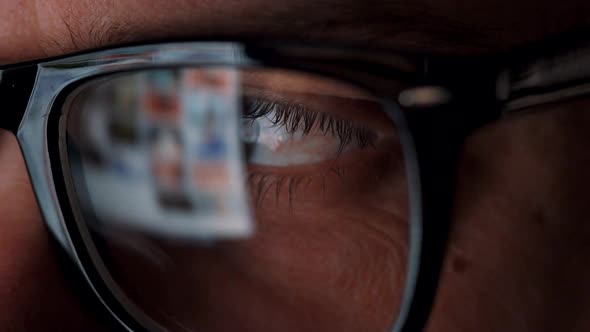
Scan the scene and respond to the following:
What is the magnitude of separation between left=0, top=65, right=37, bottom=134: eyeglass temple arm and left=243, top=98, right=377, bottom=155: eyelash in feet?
1.04

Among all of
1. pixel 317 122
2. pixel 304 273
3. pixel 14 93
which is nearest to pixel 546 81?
pixel 317 122

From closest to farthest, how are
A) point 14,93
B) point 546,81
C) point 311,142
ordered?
point 546,81 < point 311,142 < point 14,93

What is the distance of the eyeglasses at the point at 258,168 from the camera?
1.72 ft

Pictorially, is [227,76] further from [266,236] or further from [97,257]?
[97,257]

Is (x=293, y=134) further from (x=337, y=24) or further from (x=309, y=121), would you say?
(x=337, y=24)

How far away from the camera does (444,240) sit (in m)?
0.55

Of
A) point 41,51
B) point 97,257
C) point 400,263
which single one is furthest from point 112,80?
point 400,263

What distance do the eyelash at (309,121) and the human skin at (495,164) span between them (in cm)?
A: 8

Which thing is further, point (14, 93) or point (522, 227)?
point (14, 93)

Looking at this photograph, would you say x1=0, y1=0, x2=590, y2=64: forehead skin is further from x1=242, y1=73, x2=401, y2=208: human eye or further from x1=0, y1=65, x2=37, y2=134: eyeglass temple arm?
x1=0, y1=65, x2=37, y2=134: eyeglass temple arm

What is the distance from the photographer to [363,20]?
19.9 inches

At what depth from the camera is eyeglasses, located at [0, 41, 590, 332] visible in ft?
1.72

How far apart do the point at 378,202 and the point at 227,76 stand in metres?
0.20

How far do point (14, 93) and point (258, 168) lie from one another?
1.18 ft
